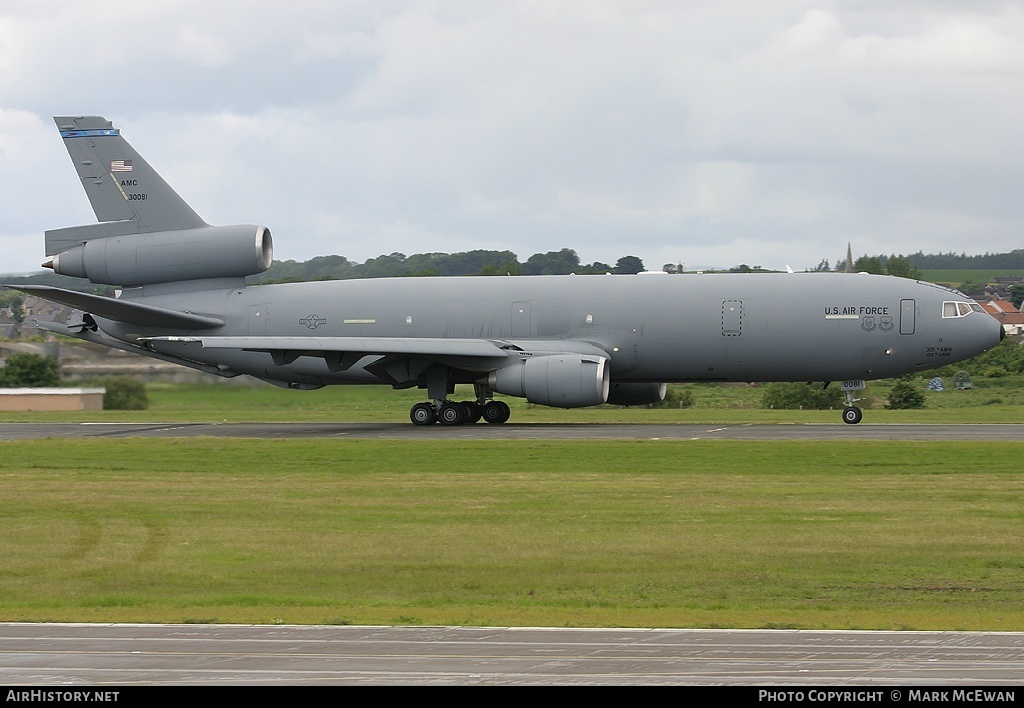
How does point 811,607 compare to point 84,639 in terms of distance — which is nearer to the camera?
point 84,639

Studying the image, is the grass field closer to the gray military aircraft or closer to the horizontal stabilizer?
the gray military aircraft

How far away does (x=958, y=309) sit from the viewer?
109 feet

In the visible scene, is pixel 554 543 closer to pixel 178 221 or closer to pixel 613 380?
pixel 613 380

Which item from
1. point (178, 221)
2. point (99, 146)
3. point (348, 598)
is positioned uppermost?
point (99, 146)

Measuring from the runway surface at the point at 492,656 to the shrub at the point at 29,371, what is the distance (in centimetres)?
2994

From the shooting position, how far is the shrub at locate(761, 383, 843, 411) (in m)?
52.9

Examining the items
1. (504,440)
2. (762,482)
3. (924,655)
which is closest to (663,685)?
(924,655)

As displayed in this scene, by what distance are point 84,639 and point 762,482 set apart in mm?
14046

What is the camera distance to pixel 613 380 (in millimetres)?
36250

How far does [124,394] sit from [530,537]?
78.8ft

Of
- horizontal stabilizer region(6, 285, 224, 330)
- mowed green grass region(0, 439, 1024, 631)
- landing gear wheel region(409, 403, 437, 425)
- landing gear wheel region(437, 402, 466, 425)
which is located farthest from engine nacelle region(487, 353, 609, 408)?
horizontal stabilizer region(6, 285, 224, 330)

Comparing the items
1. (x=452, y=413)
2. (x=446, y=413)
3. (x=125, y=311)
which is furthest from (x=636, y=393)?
(x=125, y=311)

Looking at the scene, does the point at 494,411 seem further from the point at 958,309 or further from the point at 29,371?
the point at 29,371

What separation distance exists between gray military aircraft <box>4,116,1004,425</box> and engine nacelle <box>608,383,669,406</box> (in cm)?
5
